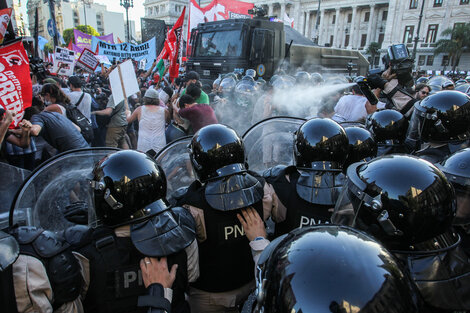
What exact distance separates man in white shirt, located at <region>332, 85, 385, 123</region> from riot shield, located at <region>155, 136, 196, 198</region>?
2855 millimetres

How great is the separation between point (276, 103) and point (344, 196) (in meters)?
5.26

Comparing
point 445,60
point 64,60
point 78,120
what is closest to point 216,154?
point 78,120

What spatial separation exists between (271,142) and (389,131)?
51.2 inches

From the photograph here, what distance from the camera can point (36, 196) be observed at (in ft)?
6.32

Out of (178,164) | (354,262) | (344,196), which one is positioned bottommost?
(178,164)

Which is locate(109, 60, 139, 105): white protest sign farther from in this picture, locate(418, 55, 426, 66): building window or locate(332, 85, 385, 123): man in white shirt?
locate(418, 55, 426, 66): building window

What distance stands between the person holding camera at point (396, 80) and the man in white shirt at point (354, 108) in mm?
223

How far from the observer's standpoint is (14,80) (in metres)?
3.25

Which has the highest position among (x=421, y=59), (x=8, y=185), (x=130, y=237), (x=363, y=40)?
(x=363, y=40)

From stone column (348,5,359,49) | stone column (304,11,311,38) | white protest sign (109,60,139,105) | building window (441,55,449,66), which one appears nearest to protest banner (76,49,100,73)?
white protest sign (109,60,139,105)

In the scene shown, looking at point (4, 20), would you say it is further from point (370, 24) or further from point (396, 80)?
point (370, 24)

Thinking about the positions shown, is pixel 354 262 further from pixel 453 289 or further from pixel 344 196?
pixel 344 196

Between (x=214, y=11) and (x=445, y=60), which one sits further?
(x=445, y=60)

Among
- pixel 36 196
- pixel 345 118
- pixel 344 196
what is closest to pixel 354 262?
pixel 344 196
